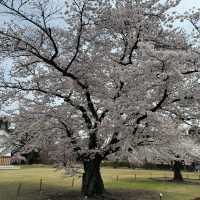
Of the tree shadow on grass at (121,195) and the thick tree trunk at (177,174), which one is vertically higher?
the thick tree trunk at (177,174)

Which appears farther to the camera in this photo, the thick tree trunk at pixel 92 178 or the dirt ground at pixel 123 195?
the dirt ground at pixel 123 195

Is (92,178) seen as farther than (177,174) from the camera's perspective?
No

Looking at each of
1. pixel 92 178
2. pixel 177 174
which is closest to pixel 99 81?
pixel 92 178

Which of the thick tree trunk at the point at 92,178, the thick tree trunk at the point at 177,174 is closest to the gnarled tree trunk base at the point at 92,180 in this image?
the thick tree trunk at the point at 92,178

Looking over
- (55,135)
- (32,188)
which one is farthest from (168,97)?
(32,188)

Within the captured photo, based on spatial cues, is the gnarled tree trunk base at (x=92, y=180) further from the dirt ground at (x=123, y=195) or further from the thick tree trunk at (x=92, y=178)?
the dirt ground at (x=123, y=195)

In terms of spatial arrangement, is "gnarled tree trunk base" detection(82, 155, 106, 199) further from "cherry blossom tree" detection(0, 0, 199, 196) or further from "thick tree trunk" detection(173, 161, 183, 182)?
"thick tree trunk" detection(173, 161, 183, 182)

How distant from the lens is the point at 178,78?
72.4ft

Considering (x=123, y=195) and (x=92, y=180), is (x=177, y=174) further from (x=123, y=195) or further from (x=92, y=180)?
(x=92, y=180)

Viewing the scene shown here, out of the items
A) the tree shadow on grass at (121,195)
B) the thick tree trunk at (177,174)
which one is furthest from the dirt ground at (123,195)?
the thick tree trunk at (177,174)

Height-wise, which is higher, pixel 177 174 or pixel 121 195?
pixel 177 174

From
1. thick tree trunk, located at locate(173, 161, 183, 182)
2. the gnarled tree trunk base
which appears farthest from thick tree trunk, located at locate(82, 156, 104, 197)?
thick tree trunk, located at locate(173, 161, 183, 182)

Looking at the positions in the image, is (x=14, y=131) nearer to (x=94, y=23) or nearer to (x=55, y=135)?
(x=55, y=135)

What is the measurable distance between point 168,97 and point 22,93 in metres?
8.63
